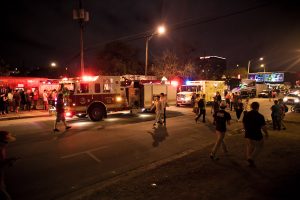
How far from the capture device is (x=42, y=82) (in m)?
25.5

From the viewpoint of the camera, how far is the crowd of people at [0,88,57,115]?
2066 centimetres

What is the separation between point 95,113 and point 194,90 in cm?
1370

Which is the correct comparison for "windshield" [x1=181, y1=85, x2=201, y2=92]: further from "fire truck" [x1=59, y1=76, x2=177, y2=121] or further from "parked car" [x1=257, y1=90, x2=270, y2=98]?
"parked car" [x1=257, y1=90, x2=270, y2=98]

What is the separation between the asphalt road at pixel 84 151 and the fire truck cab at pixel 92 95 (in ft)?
5.34

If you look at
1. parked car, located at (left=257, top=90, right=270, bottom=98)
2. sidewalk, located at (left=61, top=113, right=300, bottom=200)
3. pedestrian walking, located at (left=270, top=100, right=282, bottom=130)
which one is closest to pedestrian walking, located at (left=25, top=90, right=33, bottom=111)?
sidewalk, located at (left=61, top=113, right=300, bottom=200)

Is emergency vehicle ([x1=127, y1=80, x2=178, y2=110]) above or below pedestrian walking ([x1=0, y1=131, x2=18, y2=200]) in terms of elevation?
above

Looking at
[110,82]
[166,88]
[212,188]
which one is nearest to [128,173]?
[212,188]

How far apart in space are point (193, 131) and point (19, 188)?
28.2 feet

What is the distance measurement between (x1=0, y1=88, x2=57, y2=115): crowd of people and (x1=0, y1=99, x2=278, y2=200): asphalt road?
717cm

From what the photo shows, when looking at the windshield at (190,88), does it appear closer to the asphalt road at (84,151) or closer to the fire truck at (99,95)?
the fire truck at (99,95)

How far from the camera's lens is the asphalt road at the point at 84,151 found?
6.51 m

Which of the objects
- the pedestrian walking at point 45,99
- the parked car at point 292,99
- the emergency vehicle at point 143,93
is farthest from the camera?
the pedestrian walking at point 45,99

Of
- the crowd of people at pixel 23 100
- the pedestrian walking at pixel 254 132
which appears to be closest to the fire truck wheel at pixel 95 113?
the crowd of people at pixel 23 100

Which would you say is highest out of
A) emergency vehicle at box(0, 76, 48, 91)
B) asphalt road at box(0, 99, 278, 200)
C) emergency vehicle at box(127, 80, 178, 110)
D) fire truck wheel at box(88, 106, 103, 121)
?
emergency vehicle at box(0, 76, 48, 91)
